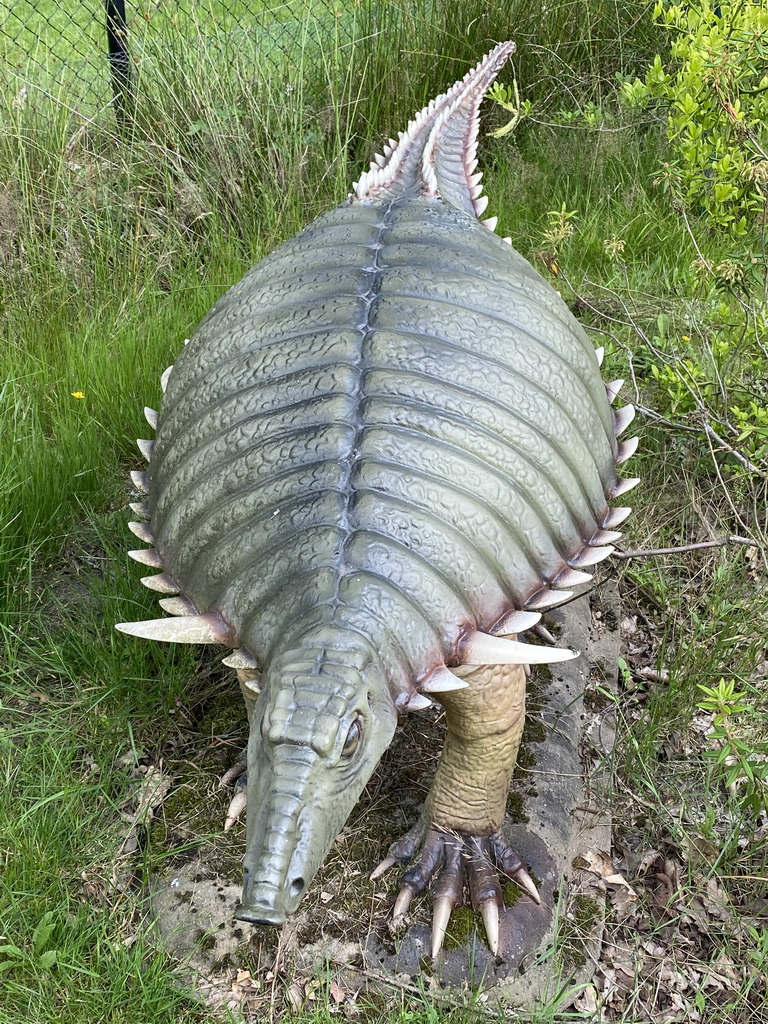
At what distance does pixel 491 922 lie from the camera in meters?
2.28

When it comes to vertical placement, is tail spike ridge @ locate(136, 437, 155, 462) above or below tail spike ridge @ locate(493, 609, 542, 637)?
below

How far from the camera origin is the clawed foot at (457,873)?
2291mm

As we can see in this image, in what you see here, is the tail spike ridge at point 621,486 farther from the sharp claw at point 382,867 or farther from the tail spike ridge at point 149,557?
the tail spike ridge at point 149,557

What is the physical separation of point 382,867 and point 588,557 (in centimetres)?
101

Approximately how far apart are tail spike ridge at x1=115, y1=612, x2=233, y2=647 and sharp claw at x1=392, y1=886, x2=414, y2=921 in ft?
2.83

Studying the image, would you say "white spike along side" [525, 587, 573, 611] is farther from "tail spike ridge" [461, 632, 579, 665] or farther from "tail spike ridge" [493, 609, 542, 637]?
"tail spike ridge" [461, 632, 579, 665]

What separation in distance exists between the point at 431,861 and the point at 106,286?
3062mm

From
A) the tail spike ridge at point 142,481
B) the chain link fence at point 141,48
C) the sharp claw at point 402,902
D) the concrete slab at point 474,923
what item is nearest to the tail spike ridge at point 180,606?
the tail spike ridge at point 142,481

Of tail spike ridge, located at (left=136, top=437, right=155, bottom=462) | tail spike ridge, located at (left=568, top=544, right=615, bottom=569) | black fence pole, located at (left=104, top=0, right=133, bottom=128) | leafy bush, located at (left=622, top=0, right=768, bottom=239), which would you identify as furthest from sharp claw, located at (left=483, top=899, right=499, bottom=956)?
black fence pole, located at (left=104, top=0, right=133, bottom=128)

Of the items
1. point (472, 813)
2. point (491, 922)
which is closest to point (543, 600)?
point (472, 813)

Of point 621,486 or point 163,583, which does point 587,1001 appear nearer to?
point 621,486

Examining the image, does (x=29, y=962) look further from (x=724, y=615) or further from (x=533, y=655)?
(x=724, y=615)

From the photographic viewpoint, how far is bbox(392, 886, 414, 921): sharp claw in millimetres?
2346

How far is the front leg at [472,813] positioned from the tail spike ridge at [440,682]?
30 cm
